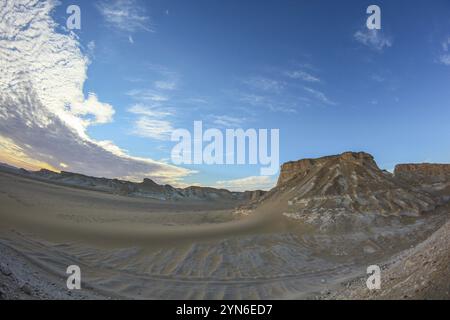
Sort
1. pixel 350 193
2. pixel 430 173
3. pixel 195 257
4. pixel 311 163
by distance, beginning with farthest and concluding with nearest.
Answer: pixel 311 163 → pixel 430 173 → pixel 350 193 → pixel 195 257

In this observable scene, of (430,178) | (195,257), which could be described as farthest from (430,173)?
(195,257)

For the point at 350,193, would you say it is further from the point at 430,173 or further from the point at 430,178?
the point at 430,173

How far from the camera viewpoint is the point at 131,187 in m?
129

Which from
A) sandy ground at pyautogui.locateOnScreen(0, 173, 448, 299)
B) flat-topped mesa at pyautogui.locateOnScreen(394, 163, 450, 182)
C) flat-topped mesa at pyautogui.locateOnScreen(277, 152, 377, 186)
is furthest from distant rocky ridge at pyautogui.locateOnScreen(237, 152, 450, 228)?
sandy ground at pyautogui.locateOnScreen(0, 173, 448, 299)

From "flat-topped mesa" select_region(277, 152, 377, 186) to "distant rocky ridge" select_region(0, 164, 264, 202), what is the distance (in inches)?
2676

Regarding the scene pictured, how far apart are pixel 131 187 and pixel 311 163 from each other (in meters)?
93.2

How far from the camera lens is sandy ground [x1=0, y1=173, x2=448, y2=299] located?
1527 centimetres

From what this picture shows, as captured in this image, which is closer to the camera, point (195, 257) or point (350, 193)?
point (195, 257)

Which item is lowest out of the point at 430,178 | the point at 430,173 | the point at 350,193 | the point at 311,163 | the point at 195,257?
the point at 195,257

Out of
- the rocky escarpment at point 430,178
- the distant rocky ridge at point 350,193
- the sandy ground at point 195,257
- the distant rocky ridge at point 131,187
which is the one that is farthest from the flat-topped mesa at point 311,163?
the distant rocky ridge at point 131,187
